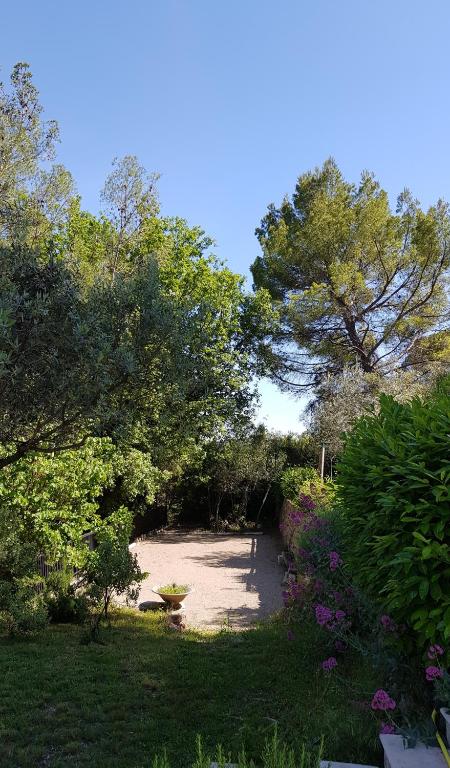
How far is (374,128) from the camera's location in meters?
9.65

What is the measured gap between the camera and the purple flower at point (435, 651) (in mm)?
2314

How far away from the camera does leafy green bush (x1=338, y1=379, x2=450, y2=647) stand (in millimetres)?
2320

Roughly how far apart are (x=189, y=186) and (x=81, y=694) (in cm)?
843

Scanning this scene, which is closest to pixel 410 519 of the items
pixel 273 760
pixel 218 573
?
pixel 273 760

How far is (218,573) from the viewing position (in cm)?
1237

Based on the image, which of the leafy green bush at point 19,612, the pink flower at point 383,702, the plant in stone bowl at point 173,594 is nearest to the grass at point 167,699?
the leafy green bush at point 19,612

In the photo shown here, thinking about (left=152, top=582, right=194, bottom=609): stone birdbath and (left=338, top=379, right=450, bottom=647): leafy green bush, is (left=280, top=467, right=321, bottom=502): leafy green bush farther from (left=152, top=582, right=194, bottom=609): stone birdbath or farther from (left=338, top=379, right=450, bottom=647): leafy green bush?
(left=338, top=379, right=450, bottom=647): leafy green bush

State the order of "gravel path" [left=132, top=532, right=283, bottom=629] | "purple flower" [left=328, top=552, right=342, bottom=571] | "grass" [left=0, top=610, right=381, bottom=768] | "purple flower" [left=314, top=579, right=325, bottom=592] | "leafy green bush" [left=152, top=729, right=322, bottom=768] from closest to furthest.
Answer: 1. "leafy green bush" [left=152, top=729, right=322, bottom=768]
2. "grass" [left=0, top=610, right=381, bottom=768]
3. "purple flower" [left=328, top=552, right=342, bottom=571]
4. "purple flower" [left=314, top=579, right=325, bottom=592]
5. "gravel path" [left=132, top=532, right=283, bottom=629]

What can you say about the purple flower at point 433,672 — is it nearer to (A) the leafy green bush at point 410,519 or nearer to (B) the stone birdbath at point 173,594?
(A) the leafy green bush at point 410,519

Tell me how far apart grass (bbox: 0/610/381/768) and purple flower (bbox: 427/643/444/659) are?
93cm

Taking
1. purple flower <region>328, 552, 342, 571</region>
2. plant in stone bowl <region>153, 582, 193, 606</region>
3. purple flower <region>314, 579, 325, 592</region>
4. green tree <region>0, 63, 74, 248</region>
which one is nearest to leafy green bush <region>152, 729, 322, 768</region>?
purple flower <region>328, 552, 342, 571</region>

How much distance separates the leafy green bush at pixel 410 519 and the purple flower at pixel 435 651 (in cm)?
5

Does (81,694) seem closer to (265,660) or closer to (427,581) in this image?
(265,660)

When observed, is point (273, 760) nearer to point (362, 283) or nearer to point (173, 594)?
point (173, 594)
